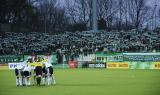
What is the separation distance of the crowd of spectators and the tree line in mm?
4174

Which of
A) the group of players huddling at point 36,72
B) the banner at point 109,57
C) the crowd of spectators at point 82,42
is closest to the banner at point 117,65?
the banner at point 109,57

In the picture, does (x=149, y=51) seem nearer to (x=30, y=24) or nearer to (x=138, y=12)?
(x=138, y=12)

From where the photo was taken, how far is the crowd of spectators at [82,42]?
57250 mm

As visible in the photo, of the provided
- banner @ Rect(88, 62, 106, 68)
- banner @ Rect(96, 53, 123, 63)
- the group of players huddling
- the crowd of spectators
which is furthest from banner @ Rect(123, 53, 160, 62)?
the group of players huddling

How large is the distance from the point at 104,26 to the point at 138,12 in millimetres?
9154

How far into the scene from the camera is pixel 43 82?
97.9 feet

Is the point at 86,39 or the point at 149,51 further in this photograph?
the point at 86,39

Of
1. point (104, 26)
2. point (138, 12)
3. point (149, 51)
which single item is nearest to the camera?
point (149, 51)

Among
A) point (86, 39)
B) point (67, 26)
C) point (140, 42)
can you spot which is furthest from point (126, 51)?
point (67, 26)

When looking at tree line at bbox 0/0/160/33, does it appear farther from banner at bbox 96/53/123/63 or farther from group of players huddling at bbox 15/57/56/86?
group of players huddling at bbox 15/57/56/86

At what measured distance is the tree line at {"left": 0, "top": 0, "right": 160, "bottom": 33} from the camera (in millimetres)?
65875

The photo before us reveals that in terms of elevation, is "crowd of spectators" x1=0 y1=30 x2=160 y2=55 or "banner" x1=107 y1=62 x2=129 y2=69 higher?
"crowd of spectators" x1=0 y1=30 x2=160 y2=55

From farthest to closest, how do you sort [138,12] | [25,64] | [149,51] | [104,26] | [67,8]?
[67,8] → [104,26] → [138,12] → [149,51] → [25,64]

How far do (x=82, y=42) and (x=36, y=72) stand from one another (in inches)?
1276
